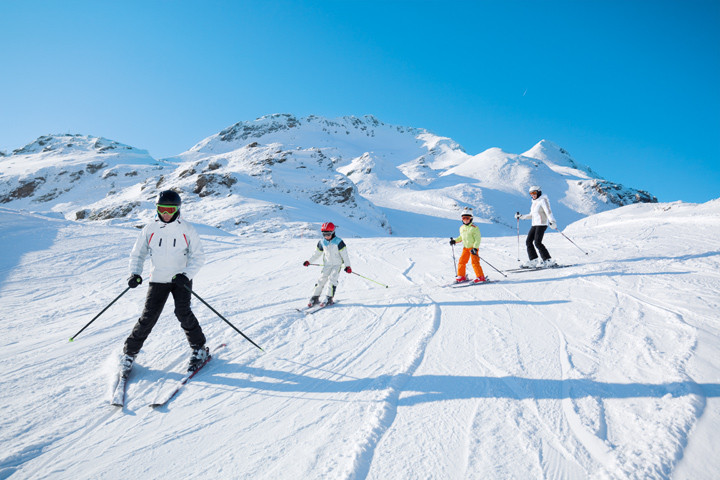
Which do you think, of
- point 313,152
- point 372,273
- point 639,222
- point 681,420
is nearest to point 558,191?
point 313,152

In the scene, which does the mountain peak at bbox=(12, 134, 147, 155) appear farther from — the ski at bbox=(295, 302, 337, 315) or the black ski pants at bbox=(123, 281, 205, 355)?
the black ski pants at bbox=(123, 281, 205, 355)

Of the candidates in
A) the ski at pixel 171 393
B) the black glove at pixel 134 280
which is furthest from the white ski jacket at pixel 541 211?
the black glove at pixel 134 280

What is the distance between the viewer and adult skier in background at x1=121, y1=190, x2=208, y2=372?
3.44 metres

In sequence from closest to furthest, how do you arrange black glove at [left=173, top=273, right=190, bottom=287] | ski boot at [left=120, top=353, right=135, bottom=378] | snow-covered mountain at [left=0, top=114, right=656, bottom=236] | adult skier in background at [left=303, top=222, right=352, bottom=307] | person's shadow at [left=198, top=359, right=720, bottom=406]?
1. person's shadow at [left=198, top=359, right=720, bottom=406]
2. ski boot at [left=120, top=353, right=135, bottom=378]
3. black glove at [left=173, top=273, right=190, bottom=287]
4. adult skier in background at [left=303, top=222, right=352, bottom=307]
5. snow-covered mountain at [left=0, top=114, right=656, bottom=236]

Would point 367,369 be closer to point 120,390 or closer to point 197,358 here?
point 197,358

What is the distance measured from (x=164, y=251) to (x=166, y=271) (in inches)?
8.9

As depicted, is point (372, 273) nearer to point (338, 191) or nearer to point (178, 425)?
point (178, 425)

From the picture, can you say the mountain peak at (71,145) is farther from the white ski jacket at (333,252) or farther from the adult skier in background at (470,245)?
the adult skier in background at (470,245)

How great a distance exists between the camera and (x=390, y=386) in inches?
122

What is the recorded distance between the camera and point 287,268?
30.7 feet

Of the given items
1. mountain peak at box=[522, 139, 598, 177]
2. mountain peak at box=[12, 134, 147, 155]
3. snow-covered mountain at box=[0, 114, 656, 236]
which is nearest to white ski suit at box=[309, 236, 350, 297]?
snow-covered mountain at box=[0, 114, 656, 236]

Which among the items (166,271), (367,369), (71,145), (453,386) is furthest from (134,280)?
(71,145)

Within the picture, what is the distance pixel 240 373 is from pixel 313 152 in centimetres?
4188

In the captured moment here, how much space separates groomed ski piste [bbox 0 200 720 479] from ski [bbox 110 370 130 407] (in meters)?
0.07
